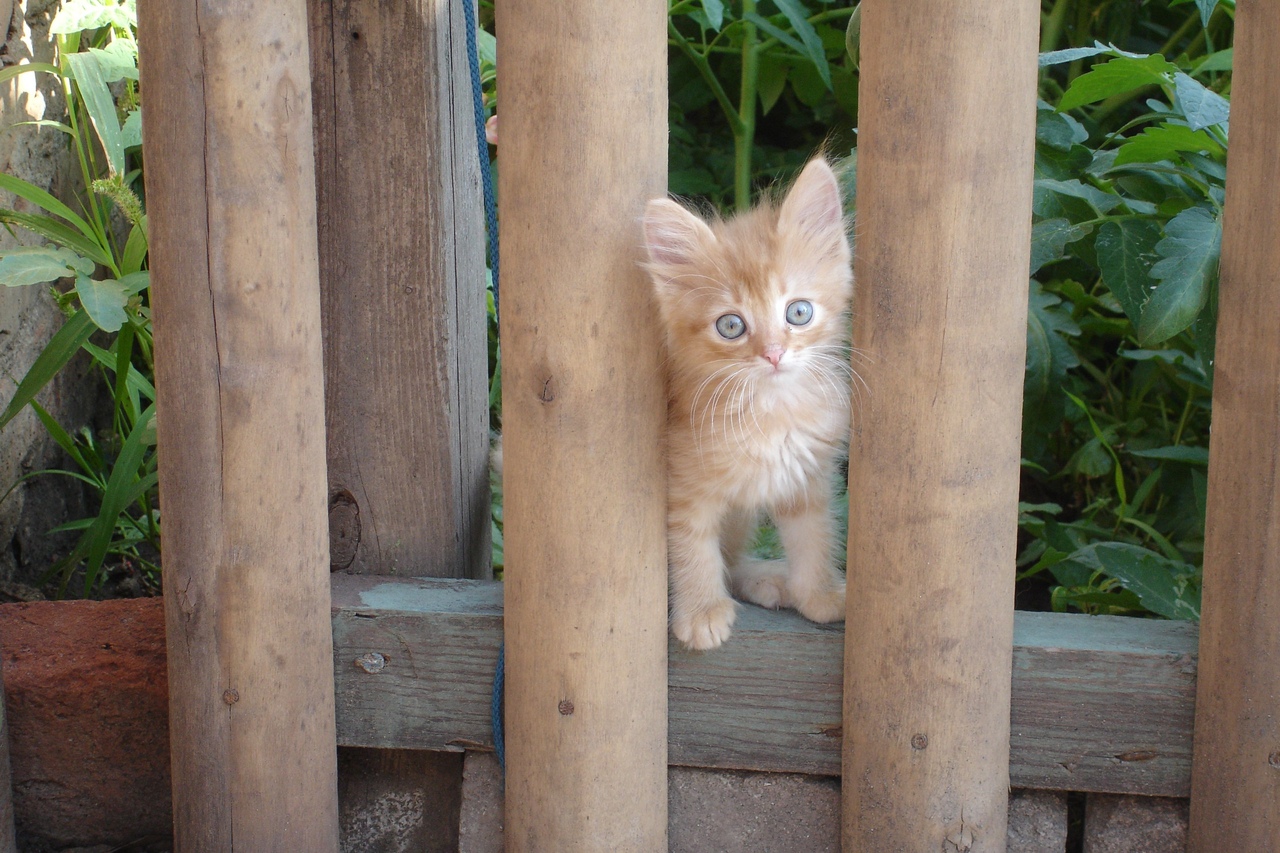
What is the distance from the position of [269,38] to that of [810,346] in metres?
0.91

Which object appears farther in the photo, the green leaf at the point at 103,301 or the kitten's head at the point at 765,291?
the green leaf at the point at 103,301

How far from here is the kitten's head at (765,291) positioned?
65.1 inches

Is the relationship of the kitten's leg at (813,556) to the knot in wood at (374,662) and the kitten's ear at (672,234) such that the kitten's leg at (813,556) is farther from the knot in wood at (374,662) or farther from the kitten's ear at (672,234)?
the knot in wood at (374,662)

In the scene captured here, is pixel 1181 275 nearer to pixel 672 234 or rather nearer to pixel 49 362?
pixel 672 234

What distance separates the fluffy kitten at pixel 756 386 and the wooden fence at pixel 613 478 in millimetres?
108

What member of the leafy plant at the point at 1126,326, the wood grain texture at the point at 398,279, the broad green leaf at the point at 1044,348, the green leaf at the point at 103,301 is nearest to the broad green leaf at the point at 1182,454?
the leafy plant at the point at 1126,326

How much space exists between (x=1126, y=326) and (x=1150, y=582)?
98 centimetres

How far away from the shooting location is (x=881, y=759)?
1.60m

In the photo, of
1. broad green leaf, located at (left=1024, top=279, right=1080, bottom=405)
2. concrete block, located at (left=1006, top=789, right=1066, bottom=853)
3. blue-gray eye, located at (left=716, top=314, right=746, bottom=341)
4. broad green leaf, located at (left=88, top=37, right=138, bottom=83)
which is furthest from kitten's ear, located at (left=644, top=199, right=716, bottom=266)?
broad green leaf, located at (left=88, top=37, right=138, bottom=83)

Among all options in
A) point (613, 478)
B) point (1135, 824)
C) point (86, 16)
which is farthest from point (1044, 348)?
point (86, 16)

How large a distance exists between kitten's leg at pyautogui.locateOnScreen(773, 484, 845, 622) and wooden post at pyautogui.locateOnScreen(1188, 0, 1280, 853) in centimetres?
55

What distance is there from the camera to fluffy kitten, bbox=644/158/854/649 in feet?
5.50

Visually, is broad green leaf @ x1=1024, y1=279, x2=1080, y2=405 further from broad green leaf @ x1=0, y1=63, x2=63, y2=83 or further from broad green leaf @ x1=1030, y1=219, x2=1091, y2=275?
broad green leaf @ x1=0, y1=63, x2=63, y2=83

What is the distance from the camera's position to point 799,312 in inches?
67.2
